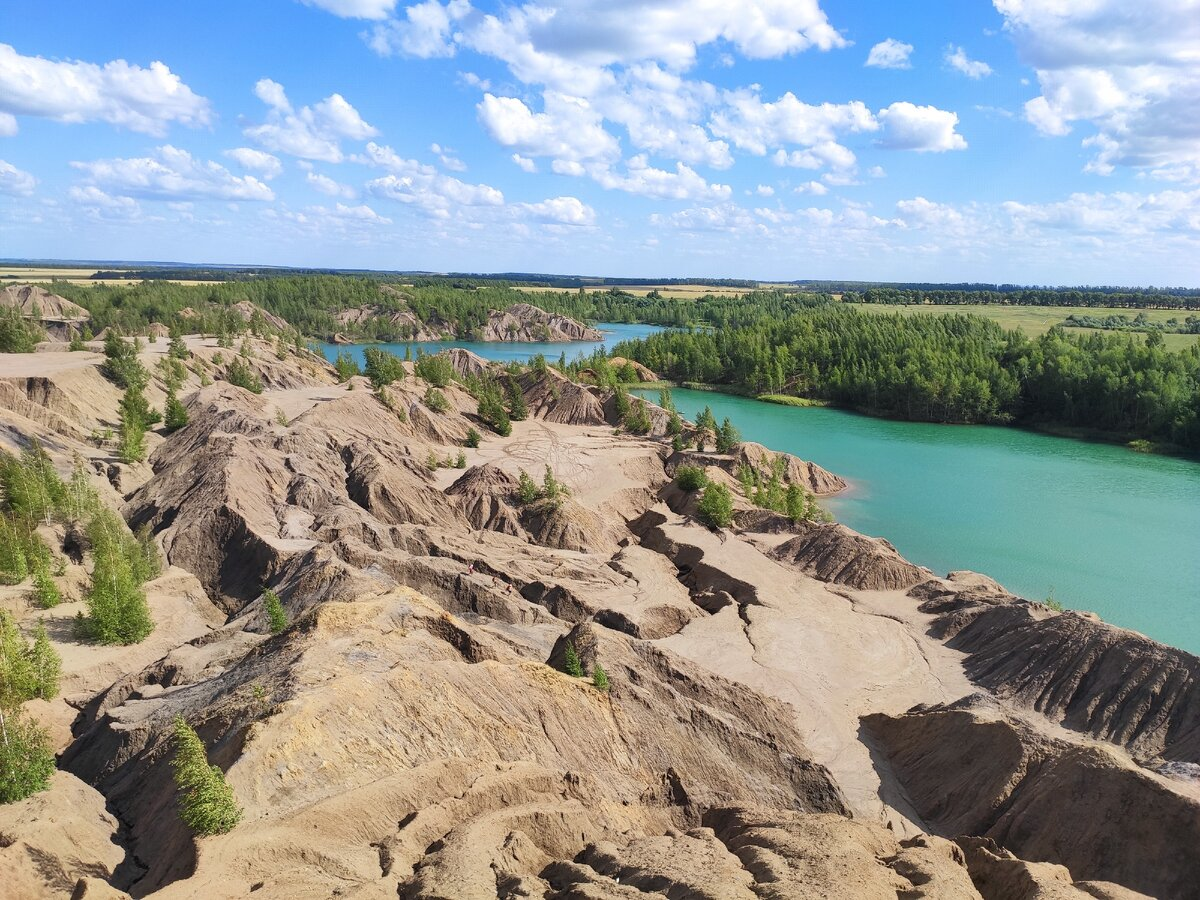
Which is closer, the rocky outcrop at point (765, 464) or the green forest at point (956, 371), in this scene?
the rocky outcrop at point (765, 464)

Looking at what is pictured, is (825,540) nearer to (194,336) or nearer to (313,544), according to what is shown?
(313,544)

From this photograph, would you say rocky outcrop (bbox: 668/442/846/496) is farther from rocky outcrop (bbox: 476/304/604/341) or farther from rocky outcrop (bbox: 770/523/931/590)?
rocky outcrop (bbox: 476/304/604/341)

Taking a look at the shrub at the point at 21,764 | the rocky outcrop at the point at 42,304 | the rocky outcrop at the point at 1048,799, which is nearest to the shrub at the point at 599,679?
the rocky outcrop at the point at 1048,799

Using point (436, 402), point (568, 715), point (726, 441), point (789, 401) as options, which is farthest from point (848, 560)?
point (789, 401)

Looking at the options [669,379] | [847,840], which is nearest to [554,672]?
[847,840]

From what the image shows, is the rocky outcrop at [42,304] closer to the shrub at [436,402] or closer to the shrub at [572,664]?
the shrub at [436,402]

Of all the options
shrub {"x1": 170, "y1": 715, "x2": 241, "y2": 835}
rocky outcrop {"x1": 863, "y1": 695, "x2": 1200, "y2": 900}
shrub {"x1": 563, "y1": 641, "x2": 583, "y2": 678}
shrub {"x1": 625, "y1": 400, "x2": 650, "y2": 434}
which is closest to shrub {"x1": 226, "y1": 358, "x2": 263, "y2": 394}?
shrub {"x1": 625, "y1": 400, "x2": 650, "y2": 434}
